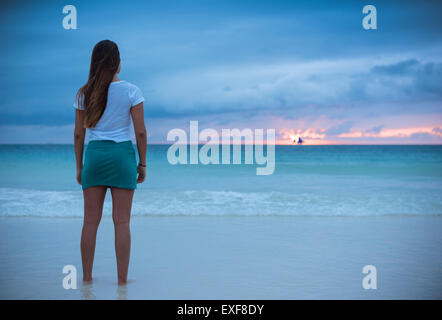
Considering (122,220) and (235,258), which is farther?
(235,258)

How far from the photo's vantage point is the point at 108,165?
8.41 ft

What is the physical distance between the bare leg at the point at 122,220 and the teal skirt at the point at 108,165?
67 millimetres

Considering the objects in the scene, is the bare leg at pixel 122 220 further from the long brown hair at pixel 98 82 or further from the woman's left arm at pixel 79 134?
the long brown hair at pixel 98 82

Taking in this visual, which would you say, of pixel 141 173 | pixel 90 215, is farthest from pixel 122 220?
pixel 141 173

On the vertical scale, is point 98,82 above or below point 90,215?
above

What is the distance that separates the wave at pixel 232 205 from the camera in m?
6.22

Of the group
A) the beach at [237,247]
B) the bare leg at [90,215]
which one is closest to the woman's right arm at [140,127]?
the bare leg at [90,215]

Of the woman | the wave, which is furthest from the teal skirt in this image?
the wave

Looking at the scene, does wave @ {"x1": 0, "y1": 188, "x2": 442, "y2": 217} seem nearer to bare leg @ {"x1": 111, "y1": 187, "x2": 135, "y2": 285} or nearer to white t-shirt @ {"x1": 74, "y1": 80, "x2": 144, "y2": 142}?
bare leg @ {"x1": 111, "y1": 187, "x2": 135, "y2": 285}

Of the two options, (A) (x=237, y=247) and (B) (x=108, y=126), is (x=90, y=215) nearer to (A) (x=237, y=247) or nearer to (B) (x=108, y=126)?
(B) (x=108, y=126)

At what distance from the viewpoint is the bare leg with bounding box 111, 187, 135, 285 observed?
263 cm

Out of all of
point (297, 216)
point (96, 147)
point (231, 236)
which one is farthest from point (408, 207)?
point (96, 147)

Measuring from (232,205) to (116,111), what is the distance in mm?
4478
